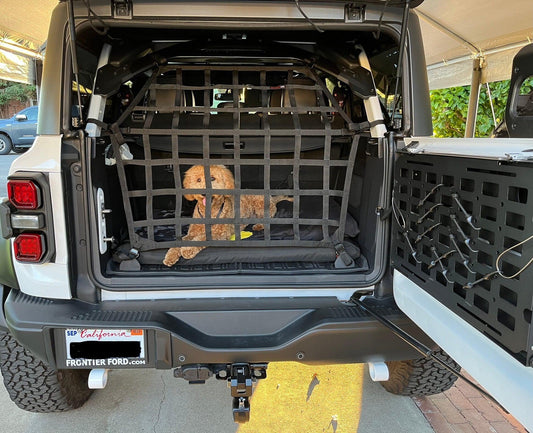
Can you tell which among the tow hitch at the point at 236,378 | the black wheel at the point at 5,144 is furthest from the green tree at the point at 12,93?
the tow hitch at the point at 236,378

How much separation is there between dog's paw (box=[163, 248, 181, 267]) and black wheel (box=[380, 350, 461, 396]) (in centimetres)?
150

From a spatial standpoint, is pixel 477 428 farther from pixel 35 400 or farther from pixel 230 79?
pixel 230 79

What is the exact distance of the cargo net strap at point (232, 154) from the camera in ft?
7.61

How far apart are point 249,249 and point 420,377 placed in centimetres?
128

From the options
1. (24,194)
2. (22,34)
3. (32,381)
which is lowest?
(32,381)

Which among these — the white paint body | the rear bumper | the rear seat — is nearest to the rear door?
the rear bumper

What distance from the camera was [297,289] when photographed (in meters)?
2.15

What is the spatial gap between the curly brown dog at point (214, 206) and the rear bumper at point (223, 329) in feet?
1.35

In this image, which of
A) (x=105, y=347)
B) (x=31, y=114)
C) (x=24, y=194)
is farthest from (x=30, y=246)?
(x=31, y=114)

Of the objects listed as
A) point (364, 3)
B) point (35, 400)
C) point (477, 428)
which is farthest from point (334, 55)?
point (35, 400)

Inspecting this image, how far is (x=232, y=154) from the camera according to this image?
2.86 metres

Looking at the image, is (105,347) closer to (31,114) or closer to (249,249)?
(249,249)

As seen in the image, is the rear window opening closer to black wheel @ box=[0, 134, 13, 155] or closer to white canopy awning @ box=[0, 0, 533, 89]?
white canopy awning @ box=[0, 0, 533, 89]

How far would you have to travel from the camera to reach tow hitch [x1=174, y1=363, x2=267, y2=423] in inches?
74.2
